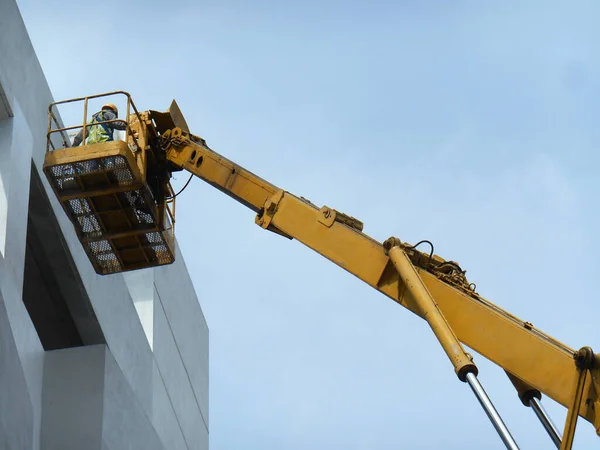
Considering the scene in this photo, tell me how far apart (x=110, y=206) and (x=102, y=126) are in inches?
45.4

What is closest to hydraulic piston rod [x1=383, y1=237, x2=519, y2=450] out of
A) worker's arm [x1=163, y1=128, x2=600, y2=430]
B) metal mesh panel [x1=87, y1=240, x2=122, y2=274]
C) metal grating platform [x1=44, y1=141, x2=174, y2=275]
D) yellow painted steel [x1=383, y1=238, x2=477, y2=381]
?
yellow painted steel [x1=383, y1=238, x2=477, y2=381]

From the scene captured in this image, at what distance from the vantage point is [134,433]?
62.0ft

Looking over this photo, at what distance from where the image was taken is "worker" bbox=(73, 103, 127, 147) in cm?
1508

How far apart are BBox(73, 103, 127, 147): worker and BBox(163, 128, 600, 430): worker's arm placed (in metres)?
0.86

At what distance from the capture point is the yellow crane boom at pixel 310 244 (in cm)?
1237

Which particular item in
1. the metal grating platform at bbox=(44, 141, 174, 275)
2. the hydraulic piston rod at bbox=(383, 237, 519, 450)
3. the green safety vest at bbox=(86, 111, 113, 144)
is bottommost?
the hydraulic piston rod at bbox=(383, 237, 519, 450)

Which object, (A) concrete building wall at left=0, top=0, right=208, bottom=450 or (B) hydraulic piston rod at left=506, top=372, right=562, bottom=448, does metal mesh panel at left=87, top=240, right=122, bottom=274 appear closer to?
(A) concrete building wall at left=0, top=0, right=208, bottom=450

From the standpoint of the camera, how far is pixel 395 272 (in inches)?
552

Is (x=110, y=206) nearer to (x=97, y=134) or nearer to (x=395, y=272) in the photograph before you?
(x=97, y=134)

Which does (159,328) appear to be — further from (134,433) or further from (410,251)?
(410,251)

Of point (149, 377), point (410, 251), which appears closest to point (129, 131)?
point (410, 251)

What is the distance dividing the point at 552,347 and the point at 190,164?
19.0 feet

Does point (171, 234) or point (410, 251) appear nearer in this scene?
point (410, 251)

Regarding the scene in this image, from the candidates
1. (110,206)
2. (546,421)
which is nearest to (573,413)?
(546,421)
